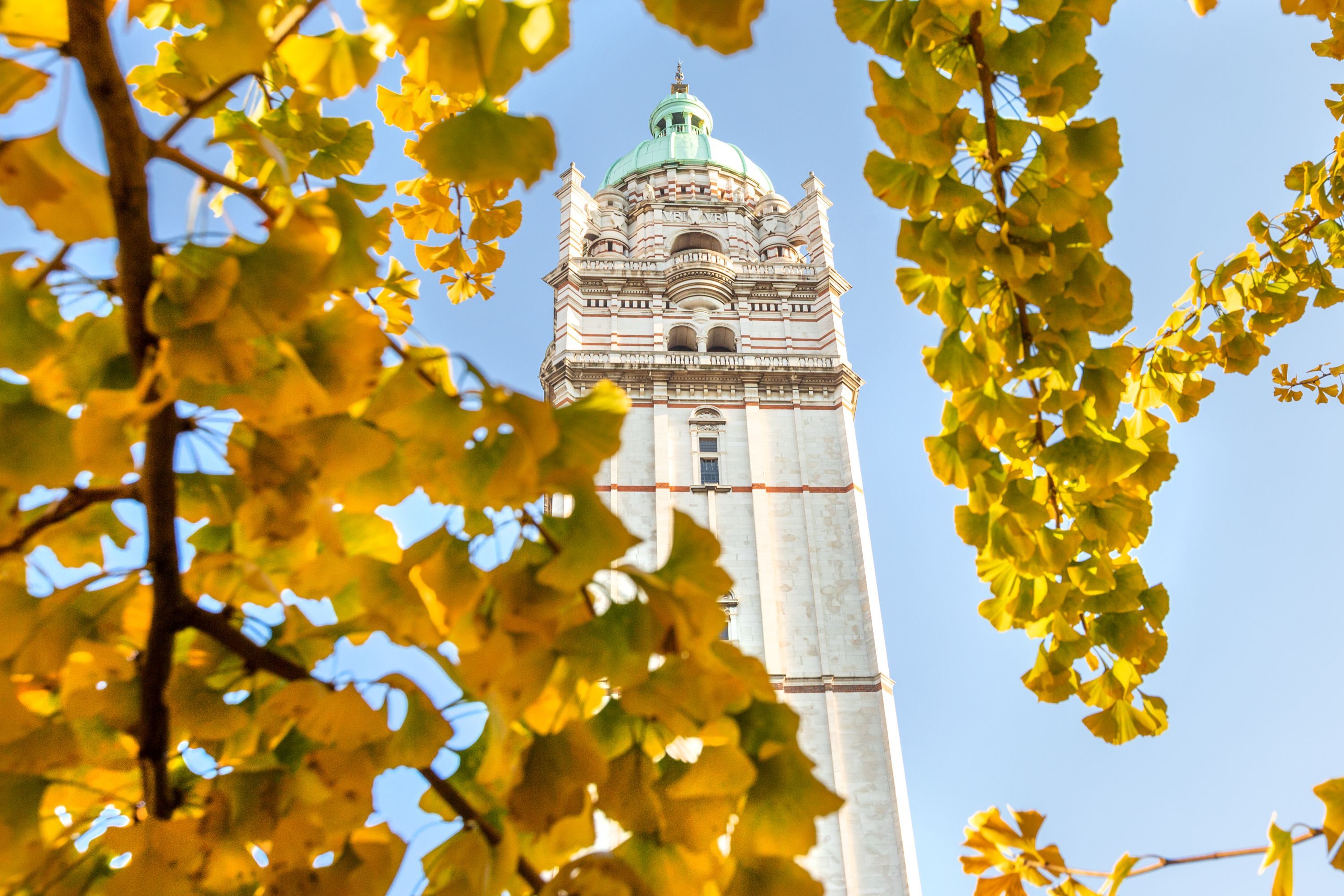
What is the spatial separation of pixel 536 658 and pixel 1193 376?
2084mm

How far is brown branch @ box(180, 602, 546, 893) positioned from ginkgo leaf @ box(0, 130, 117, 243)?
28 centimetres

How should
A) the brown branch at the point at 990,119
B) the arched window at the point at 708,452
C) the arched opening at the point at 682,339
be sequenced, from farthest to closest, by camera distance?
the arched opening at the point at 682,339 < the arched window at the point at 708,452 < the brown branch at the point at 990,119

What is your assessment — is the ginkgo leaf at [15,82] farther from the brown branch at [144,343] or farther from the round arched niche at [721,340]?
the round arched niche at [721,340]

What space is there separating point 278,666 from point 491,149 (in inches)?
17.3

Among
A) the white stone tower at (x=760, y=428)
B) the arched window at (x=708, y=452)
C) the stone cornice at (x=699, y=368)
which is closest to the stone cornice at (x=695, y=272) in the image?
the white stone tower at (x=760, y=428)

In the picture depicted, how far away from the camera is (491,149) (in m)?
0.77

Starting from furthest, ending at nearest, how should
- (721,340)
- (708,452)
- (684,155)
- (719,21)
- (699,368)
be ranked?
(684,155)
(721,340)
(699,368)
(708,452)
(719,21)

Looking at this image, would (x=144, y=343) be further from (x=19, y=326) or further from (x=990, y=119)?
(x=990, y=119)

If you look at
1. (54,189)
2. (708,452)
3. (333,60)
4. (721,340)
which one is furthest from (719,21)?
(721,340)

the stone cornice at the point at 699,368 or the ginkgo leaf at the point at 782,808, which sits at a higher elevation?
the stone cornice at the point at 699,368

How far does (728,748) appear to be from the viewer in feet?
2.41

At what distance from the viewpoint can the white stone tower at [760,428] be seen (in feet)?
53.3

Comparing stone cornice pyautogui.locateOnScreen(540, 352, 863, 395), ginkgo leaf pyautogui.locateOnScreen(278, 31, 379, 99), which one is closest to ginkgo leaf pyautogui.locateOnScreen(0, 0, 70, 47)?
ginkgo leaf pyautogui.locateOnScreen(278, 31, 379, 99)

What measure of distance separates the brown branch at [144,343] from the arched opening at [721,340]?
21469 millimetres
